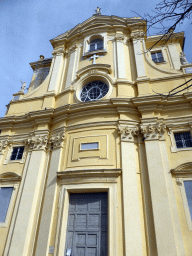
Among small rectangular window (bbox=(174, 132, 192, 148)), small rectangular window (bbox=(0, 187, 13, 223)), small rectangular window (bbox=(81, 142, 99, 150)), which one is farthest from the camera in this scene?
small rectangular window (bbox=(81, 142, 99, 150))

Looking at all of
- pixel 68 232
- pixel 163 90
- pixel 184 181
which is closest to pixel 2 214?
pixel 68 232

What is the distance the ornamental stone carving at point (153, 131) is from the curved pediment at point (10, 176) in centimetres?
619

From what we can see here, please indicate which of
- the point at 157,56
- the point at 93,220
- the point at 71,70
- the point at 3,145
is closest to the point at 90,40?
the point at 71,70

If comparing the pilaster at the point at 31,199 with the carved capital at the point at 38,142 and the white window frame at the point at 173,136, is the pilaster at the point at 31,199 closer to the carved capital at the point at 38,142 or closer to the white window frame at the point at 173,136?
the carved capital at the point at 38,142

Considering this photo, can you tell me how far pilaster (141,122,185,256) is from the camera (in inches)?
251

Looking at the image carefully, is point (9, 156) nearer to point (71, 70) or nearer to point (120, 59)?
point (71, 70)

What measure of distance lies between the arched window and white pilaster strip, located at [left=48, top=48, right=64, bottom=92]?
211 centimetres

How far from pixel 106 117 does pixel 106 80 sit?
2467mm

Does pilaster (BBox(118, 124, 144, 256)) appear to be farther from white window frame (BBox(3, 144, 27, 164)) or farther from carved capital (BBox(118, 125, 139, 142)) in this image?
white window frame (BBox(3, 144, 27, 164))

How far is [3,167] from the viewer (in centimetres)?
1009

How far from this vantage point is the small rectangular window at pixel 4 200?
867cm

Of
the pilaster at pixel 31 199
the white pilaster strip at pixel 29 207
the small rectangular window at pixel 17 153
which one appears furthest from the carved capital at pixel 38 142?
the small rectangular window at pixel 17 153

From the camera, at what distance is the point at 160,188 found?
7.30 meters

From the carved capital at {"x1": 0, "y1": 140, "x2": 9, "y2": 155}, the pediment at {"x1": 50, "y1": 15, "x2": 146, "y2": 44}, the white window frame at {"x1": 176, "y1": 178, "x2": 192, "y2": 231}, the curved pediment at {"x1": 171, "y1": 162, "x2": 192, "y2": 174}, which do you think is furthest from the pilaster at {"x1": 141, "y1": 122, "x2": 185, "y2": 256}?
the pediment at {"x1": 50, "y1": 15, "x2": 146, "y2": 44}
